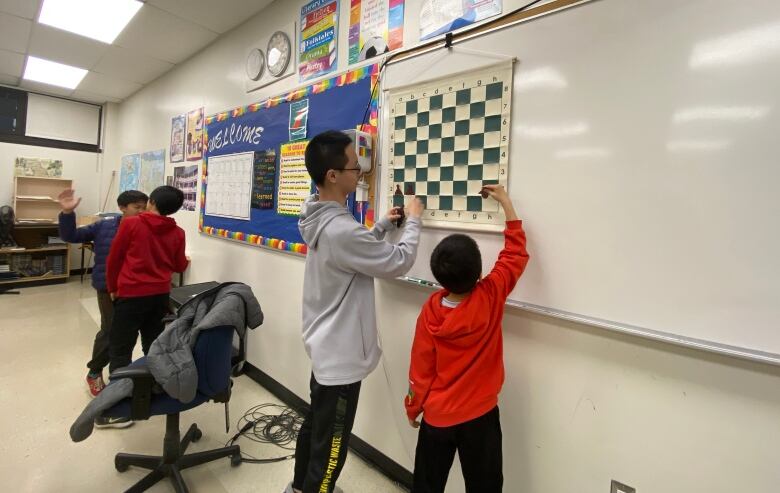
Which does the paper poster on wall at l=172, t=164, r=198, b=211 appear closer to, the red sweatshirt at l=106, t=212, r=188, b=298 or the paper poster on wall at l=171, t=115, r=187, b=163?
the paper poster on wall at l=171, t=115, r=187, b=163

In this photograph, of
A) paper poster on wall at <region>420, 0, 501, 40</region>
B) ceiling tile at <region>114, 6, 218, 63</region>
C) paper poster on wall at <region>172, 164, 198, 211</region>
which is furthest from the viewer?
paper poster on wall at <region>172, 164, 198, 211</region>

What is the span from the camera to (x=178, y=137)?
3582 millimetres

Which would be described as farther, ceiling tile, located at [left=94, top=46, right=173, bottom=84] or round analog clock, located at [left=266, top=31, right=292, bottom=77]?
ceiling tile, located at [left=94, top=46, right=173, bottom=84]

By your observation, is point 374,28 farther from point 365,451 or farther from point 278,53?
point 365,451

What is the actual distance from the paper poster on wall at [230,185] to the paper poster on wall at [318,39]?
760 mm

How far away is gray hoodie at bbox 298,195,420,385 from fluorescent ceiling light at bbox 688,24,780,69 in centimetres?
92

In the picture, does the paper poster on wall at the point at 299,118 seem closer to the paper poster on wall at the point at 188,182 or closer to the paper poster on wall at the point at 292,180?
the paper poster on wall at the point at 292,180

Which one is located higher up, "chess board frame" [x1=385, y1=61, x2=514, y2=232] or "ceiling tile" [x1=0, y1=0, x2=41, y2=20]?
"ceiling tile" [x1=0, y1=0, x2=41, y2=20]

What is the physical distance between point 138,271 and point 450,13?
2.11m

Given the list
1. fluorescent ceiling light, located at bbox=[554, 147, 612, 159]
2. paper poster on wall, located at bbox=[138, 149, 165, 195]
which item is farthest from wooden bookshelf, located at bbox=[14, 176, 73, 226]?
fluorescent ceiling light, located at bbox=[554, 147, 612, 159]

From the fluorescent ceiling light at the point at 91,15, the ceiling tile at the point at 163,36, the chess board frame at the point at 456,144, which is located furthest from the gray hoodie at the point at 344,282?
the fluorescent ceiling light at the point at 91,15

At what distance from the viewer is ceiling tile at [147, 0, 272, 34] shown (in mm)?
2512

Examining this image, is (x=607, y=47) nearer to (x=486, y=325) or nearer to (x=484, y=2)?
(x=484, y=2)

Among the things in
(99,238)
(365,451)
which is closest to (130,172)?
(99,238)
